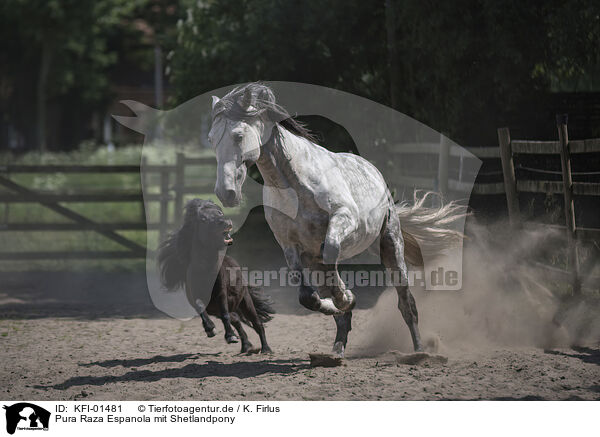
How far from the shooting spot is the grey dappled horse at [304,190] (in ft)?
15.0

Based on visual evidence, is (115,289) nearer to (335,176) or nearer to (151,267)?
(151,267)

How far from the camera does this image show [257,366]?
5562 mm

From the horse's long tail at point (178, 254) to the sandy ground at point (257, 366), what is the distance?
604mm

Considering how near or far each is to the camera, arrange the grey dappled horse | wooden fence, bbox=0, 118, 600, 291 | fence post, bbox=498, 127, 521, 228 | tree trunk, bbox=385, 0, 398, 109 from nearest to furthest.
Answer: the grey dappled horse → wooden fence, bbox=0, 118, 600, 291 → fence post, bbox=498, 127, 521, 228 → tree trunk, bbox=385, 0, 398, 109

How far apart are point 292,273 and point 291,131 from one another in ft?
3.16

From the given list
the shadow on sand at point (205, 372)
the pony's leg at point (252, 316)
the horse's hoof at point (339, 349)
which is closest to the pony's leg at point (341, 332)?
the horse's hoof at point (339, 349)

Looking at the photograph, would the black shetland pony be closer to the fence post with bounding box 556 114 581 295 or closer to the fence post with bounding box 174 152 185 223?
the fence post with bounding box 556 114 581 295

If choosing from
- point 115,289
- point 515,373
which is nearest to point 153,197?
point 115,289

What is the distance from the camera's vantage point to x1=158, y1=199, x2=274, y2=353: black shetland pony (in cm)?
578

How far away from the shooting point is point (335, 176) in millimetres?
5195

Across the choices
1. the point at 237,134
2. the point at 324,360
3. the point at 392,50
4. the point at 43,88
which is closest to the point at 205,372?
the point at 324,360
